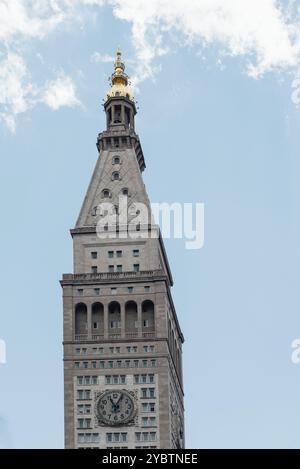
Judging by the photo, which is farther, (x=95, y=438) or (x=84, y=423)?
(x=84, y=423)

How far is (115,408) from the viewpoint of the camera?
195 metres

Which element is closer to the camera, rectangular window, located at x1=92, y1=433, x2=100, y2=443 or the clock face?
rectangular window, located at x1=92, y1=433, x2=100, y2=443

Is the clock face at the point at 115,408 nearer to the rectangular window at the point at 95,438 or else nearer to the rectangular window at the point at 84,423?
the rectangular window at the point at 84,423

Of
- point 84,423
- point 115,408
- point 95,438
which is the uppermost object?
point 115,408

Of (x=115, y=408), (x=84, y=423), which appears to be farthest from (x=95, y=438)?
(x=115, y=408)

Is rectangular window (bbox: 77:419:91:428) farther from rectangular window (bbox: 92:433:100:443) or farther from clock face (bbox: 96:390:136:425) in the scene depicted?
clock face (bbox: 96:390:136:425)

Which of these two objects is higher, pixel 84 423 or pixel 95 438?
pixel 84 423

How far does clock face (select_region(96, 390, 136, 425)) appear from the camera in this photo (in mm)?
194500

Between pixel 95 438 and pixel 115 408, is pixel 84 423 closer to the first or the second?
pixel 95 438

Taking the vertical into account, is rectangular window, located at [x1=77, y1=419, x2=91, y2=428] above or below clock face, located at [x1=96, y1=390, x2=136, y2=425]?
below

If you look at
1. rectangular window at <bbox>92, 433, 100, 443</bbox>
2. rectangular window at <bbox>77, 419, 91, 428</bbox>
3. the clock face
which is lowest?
rectangular window at <bbox>92, 433, 100, 443</bbox>

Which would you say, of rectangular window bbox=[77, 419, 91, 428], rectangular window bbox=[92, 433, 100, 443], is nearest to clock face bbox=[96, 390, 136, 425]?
rectangular window bbox=[77, 419, 91, 428]
